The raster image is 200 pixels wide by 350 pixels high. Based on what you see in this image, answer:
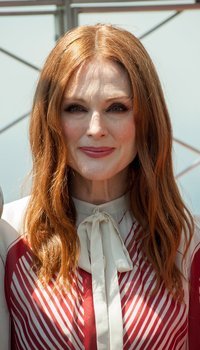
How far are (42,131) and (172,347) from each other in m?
0.43

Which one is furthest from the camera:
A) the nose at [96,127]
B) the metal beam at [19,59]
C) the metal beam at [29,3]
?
the metal beam at [19,59]

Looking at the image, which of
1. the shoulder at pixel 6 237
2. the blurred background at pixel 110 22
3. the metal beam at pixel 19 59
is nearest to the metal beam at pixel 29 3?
the blurred background at pixel 110 22

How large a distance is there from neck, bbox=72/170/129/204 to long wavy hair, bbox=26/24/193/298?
0.06ft


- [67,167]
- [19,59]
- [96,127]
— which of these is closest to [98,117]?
[96,127]

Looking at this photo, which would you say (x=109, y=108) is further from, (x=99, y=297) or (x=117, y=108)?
(x=99, y=297)

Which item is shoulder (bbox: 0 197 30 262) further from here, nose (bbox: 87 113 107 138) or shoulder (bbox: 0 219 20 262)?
nose (bbox: 87 113 107 138)

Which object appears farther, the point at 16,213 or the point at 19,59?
the point at 19,59

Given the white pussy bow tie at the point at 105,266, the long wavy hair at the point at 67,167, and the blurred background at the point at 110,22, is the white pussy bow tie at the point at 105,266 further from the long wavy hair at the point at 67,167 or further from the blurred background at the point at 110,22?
the blurred background at the point at 110,22

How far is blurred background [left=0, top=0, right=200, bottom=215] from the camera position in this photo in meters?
3.68

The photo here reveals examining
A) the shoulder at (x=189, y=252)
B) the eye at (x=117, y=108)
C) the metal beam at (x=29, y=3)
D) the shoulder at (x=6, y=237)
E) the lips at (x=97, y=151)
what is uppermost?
the metal beam at (x=29, y=3)

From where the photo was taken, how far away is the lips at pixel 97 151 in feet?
5.39

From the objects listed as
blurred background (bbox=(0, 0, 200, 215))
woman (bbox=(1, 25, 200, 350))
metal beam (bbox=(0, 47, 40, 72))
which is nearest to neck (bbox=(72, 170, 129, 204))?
woman (bbox=(1, 25, 200, 350))

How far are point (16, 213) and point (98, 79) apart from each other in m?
0.28

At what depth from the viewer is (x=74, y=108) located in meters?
1.65
